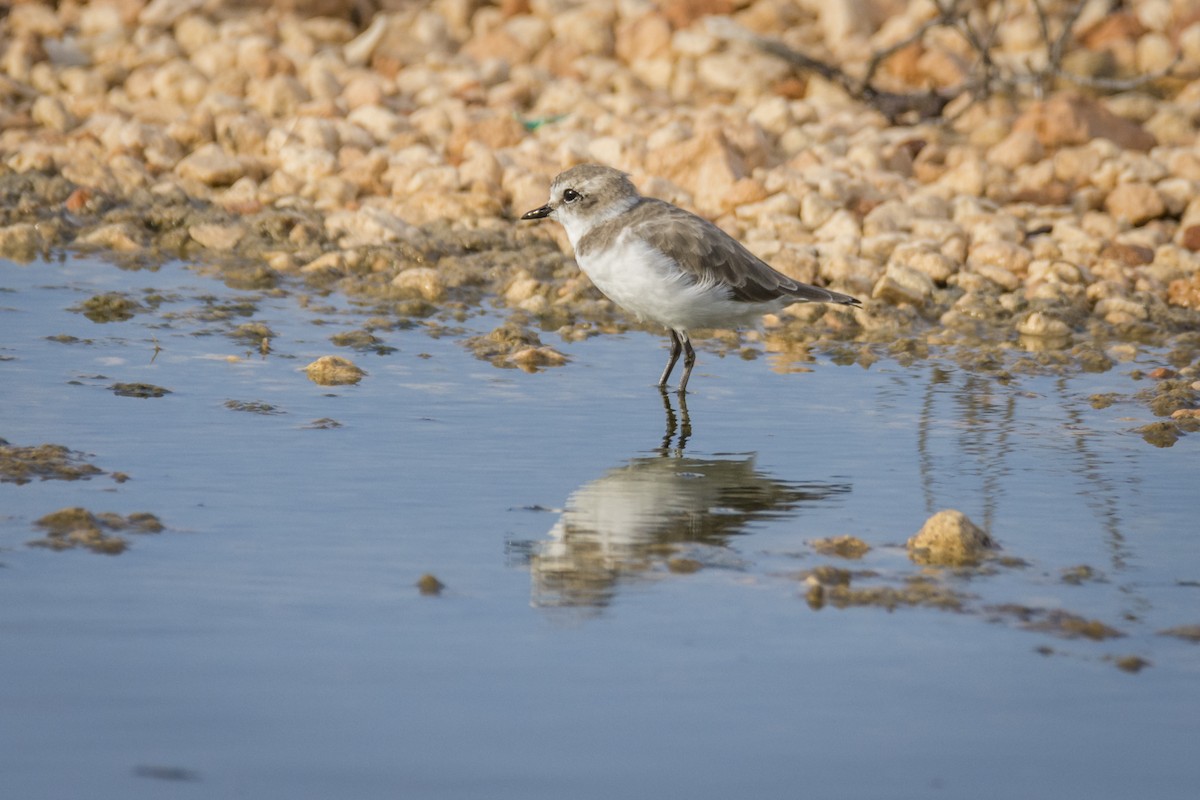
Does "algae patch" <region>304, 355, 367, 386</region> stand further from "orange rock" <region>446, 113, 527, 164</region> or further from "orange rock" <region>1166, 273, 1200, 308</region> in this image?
"orange rock" <region>1166, 273, 1200, 308</region>

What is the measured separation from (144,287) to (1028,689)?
23.2 ft

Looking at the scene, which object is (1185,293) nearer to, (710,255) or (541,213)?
(710,255)

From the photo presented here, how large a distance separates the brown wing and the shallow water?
78 cm

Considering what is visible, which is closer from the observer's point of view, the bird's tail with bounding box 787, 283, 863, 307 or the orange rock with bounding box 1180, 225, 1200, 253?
the bird's tail with bounding box 787, 283, 863, 307

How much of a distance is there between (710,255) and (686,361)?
1.90 ft

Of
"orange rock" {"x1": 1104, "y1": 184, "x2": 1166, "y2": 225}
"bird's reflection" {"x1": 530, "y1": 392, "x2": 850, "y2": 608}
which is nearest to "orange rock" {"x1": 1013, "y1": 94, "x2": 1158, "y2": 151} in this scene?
"orange rock" {"x1": 1104, "y1": 184, "x2": 1166, "y2": 225}

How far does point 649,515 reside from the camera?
590cm

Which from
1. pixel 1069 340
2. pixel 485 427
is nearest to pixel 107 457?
pixel 485 427

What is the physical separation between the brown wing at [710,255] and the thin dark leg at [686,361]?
347mm

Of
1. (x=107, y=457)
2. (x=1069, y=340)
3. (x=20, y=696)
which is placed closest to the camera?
(x=20, y=696)

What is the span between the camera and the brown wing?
28.0 ft

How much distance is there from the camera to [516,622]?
4.66m

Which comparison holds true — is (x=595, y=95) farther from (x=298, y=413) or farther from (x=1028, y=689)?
(x=1028, y=689)

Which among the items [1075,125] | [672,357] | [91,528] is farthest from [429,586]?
[1075,125]
